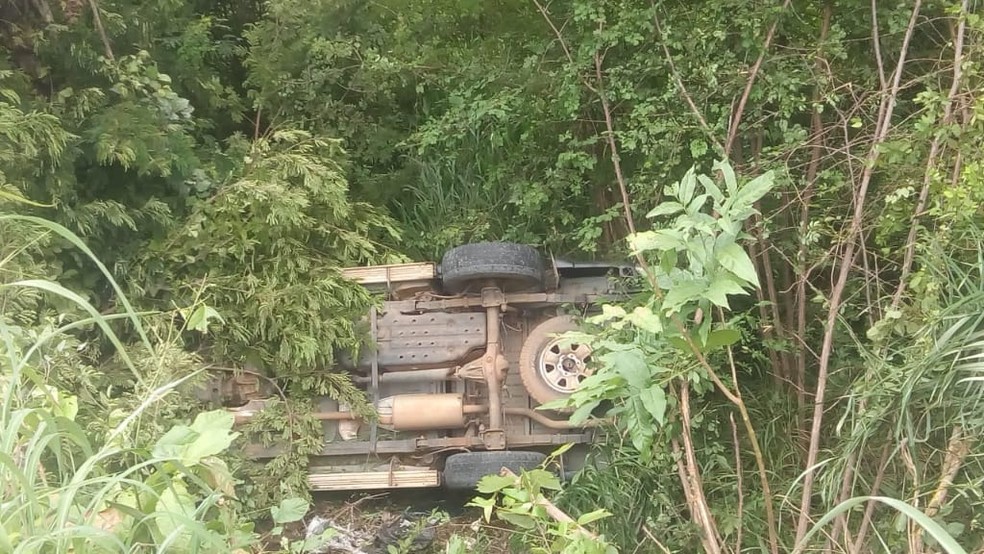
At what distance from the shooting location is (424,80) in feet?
15.0

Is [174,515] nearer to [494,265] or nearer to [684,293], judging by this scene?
[684,293]

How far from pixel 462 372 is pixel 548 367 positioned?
0.46 metres

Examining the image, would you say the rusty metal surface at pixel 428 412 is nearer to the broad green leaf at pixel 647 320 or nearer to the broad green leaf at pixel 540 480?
the broad green leaf at pixel 540 480

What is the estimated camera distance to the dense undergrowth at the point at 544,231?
1.79 metres

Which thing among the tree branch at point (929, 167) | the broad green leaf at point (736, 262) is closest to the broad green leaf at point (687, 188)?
the broad green leaf at point (736, 262)

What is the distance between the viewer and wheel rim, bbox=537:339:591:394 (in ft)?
12.6

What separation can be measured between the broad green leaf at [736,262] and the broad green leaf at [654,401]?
360 millimetres

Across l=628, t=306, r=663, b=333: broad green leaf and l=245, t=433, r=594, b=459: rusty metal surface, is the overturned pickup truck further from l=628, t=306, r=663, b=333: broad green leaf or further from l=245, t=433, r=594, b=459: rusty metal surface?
l=628, t=306, r=663, b=333: broad green leaf

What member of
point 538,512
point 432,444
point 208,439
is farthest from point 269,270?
point 208,439

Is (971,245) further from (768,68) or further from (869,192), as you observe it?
(768,68)

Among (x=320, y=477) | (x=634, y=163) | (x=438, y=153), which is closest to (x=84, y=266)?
(x=320, y=477)

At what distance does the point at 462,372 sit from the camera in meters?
3.93

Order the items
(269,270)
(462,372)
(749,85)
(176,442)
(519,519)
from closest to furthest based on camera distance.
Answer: (176,442) < (519,519) < (749,85) < (269,270) < (462,372)

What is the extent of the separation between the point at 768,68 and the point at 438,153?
2156mm
